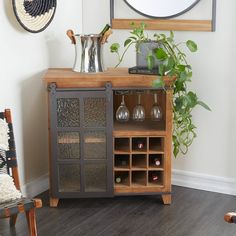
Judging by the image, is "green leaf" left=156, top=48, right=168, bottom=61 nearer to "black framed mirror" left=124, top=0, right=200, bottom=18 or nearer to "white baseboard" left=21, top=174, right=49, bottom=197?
"black framed mirror" left=124, top=0, right=200, bottom=18

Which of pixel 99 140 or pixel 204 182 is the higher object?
pixel 99 140

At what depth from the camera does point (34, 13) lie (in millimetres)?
3070

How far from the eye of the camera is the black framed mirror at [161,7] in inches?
128

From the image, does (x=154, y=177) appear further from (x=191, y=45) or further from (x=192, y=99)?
(x=191, y=45)

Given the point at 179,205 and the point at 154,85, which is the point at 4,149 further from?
the point at 179,205

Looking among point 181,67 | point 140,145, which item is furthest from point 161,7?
point 140,145

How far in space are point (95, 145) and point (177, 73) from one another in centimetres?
68

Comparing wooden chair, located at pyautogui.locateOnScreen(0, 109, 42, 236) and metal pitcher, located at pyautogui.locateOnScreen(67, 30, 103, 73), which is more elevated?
metal pitcher, located at pyautogui.locateOnScreen(67, 30, 103, 73)

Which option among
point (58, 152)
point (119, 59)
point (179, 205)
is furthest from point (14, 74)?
point (179, 205)

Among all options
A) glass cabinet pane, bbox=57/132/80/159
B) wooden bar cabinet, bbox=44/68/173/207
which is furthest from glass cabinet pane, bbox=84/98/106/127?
glass cabinet pane, bbox=57/132/80/159

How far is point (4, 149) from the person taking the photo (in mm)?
2639

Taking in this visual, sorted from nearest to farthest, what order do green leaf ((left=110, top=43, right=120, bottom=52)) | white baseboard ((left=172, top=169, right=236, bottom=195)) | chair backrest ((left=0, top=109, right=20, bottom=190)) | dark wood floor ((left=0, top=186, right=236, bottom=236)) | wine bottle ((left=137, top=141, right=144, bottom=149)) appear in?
chair backrest ((left=0, top=109, right=20, bottom=190)) < dark wood floor ((left=0, top=186, right=236, bottom=236)) < wine bottle ((left=137, top=141, right=144, bottom=149)) < green leaf ((left=110, top=43, right=120, bottom=52)) < white baseboard ((left=172, top=169, right=236, bottom=195))

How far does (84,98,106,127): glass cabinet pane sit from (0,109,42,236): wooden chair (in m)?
0.50

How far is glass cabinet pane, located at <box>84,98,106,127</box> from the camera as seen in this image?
2.97m
